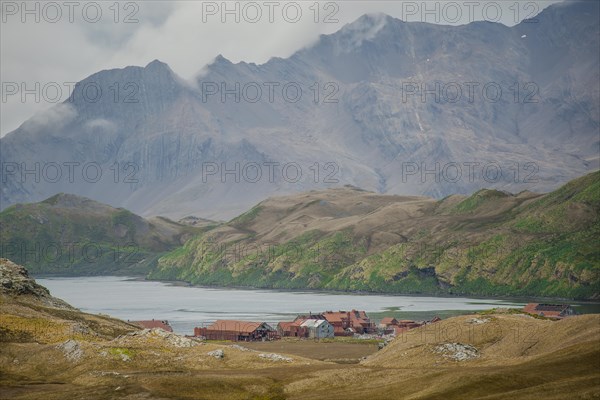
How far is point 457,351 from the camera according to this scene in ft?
416

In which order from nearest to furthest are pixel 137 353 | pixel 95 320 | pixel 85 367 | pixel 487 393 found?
1. pixel 487 393
2. pixel 85 367
3. pixel 137 353
4. pixel 95 320

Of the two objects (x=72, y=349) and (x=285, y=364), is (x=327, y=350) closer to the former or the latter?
(x=285, y=364)

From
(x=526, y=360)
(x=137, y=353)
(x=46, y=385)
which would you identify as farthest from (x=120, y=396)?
(x=526, y=360)

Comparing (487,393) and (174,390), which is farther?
(174,390)

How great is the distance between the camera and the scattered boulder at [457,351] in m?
125

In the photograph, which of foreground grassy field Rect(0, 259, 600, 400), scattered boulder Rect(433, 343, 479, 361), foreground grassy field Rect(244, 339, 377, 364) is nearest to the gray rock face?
foreground grassy field Rect(0, 259, 600, 400)

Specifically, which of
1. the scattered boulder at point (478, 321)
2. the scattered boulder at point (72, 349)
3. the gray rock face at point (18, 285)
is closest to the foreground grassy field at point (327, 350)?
the scattered boulder at point (478, 321)

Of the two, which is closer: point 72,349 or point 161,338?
point 72,349

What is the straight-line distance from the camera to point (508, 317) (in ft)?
493

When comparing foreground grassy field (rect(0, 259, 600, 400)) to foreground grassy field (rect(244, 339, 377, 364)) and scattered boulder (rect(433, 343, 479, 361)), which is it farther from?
foreground grassy field (rect(244, 339, 377, 364))

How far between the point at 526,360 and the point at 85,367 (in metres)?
58.1

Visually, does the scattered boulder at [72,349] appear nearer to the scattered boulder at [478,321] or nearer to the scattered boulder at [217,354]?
the scattered boulder at [217,354]

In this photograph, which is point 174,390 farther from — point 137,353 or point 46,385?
point 137,353

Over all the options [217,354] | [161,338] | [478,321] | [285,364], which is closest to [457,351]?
[478,321]
